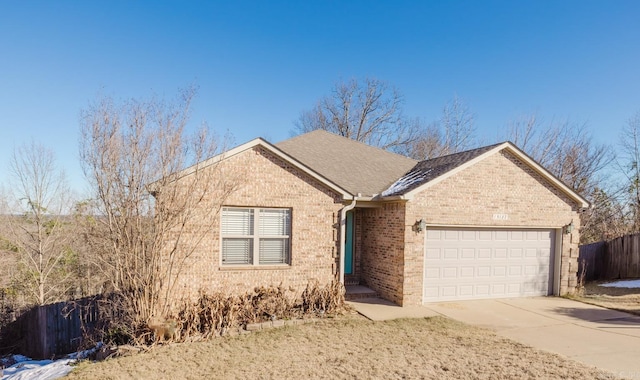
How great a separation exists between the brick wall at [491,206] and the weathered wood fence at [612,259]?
472 centimetres

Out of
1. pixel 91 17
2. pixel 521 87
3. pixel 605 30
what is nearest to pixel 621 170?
pixel 521 87

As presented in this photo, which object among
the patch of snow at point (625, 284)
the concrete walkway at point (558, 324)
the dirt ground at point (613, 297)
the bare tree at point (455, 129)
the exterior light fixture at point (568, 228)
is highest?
the bare tree at point (455, 129)

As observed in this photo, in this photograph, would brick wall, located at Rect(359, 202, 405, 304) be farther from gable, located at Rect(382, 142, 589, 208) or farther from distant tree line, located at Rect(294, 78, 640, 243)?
distant tree line, located at Rect(294, 78, 640, 243)

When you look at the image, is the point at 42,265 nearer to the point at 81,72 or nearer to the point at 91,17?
the point at 81,72

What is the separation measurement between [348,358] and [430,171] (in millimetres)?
7079

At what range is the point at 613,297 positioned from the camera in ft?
40.4

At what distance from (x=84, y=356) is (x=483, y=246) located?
10.5 meters

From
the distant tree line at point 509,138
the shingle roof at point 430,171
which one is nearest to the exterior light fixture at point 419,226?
the shingle roof at point 430,171

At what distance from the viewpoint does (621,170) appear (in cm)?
2548

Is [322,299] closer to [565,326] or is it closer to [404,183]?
[404,183]

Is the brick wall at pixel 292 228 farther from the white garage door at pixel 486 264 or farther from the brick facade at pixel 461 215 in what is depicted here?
the white garage door at pixel 486 264

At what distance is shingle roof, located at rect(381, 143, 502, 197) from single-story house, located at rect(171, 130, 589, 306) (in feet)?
0.23

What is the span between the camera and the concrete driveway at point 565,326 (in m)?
6.54

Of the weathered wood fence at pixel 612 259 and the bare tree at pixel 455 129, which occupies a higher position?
the bare tree at pixel 455 129
